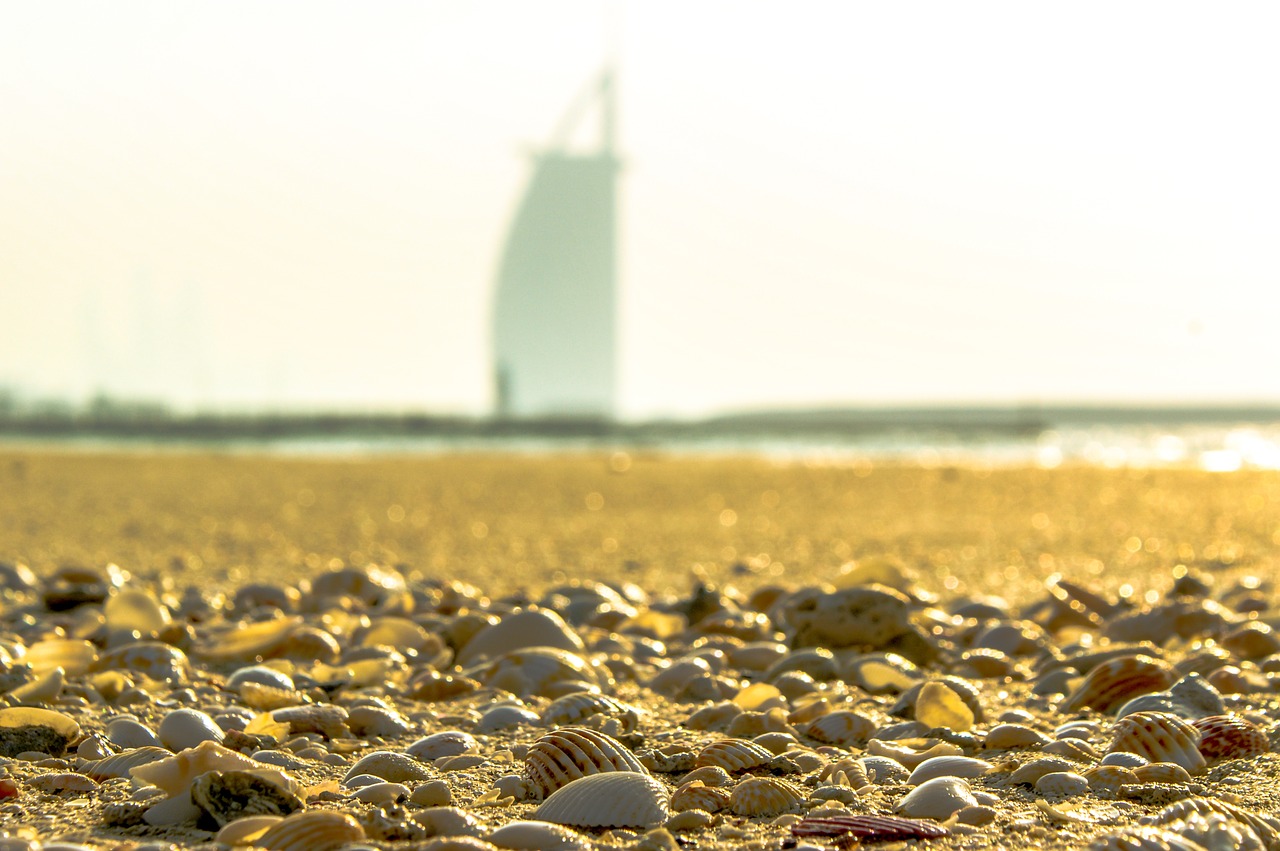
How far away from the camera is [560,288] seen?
260 ft

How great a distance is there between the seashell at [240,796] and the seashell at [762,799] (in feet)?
2.13

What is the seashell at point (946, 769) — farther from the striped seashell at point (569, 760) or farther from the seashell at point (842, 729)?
the striped seashell at point (569, 760)

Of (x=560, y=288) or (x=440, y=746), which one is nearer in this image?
(x=440, y=746)

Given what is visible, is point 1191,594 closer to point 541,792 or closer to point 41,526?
point 541,792

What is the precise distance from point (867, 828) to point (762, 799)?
198 millimetres

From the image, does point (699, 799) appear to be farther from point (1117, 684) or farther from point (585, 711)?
point (1117, 684)

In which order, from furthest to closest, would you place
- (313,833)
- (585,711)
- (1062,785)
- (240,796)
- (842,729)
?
(585,711) → (842,729) → (1062,785) → (240,796) → (313,833)

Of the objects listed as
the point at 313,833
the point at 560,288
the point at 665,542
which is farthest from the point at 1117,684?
the point at 560,288

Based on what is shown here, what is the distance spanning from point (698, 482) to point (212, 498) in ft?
13.4

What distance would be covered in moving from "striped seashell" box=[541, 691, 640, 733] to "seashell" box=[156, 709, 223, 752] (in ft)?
2.05

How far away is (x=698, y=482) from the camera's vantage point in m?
10.2

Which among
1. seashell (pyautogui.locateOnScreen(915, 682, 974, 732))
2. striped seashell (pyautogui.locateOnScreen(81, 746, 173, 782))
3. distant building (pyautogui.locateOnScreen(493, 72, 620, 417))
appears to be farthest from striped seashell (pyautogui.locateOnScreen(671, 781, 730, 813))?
distant building (pyautogui.locateOnScreen(493, 72, 620, 417))

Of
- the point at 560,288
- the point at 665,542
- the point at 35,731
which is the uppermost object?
the point at 560,288

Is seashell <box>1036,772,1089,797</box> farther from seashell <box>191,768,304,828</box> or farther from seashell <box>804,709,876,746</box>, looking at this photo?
seashell <box>191,768,304,828</box>
